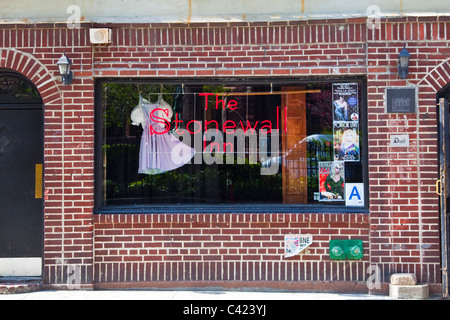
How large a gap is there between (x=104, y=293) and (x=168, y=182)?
1.72 m

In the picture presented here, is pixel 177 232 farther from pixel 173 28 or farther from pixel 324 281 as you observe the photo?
pixel 173 28

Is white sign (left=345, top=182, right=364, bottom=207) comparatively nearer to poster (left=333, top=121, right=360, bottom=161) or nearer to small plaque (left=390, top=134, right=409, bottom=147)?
poster (left=333, top=121, right=360, bottom=161)

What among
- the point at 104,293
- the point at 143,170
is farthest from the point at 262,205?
the point at 104,293

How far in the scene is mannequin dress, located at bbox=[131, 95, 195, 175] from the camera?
24.0ft

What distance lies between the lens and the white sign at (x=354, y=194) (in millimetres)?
7113

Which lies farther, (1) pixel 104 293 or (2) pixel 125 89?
(2) pixel 125 89

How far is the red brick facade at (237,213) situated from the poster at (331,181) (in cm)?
34

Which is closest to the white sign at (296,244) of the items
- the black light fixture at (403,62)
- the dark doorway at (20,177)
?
the black light fixture at (403,62)

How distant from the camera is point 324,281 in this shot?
6949 mm

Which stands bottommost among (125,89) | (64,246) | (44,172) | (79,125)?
(64,246)

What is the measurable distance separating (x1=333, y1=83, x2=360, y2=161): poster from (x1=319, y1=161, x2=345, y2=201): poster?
0.13 metres

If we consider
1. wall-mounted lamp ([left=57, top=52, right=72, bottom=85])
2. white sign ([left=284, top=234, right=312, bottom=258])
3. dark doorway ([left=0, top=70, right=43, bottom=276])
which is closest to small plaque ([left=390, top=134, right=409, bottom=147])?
white sign ([left=284, top=234, right=312, bottom=258])

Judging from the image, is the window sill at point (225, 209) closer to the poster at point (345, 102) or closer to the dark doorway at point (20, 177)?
the dark doorway at point (20, 177)

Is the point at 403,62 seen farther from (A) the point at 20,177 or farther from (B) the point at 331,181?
(A) the point at 20,177
